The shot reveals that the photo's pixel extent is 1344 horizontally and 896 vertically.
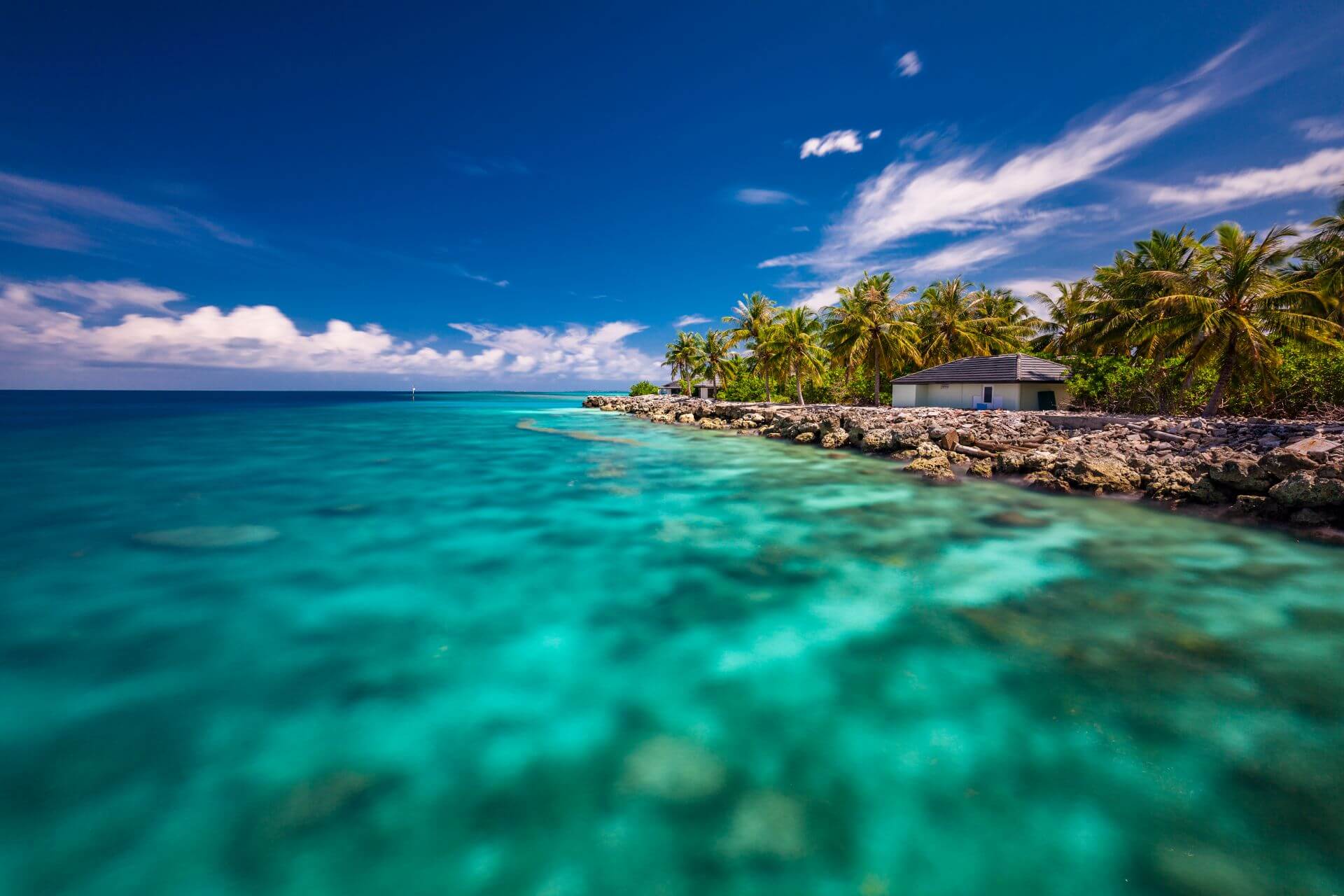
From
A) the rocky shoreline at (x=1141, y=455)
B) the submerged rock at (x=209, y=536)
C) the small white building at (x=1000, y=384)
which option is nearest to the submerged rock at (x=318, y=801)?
the submerged rock at (x=209, y=536)

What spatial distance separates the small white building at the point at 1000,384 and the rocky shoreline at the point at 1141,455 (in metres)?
4.54

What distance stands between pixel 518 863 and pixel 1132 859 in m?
3.42

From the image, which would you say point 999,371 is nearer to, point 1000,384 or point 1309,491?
point 1000,384

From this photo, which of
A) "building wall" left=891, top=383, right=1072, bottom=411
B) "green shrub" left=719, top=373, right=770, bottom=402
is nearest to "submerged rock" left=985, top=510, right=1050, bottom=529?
"building wall" left=891, top=383, right=1072, bottom=411

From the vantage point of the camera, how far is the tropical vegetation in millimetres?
17562

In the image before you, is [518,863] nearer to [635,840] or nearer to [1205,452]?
[635,840]

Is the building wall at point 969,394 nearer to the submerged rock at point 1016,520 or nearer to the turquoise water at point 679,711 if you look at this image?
the submerged rock at point 1016,520

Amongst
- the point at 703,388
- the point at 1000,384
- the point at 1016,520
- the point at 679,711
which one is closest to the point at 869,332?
the point at 1000,384

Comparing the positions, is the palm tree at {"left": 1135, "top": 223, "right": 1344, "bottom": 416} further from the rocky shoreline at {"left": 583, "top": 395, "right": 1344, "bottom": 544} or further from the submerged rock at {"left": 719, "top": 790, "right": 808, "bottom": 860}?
the submerged rock at {"left": 719, "top": 790, "right": 808, "bottom": 860}

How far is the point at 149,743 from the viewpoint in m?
3.90

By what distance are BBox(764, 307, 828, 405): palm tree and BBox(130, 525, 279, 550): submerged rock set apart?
31.9 meters

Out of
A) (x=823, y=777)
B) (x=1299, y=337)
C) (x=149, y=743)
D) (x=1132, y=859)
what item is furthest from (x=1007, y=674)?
(x=1299, y=337)

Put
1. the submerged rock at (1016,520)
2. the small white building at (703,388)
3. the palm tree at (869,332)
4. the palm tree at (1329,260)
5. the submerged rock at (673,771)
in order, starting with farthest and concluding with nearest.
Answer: the small white building at (703,388) → the palm tree at (869,332) → the palm tree at (1329,260) → the submerged rock at (1016,520) → the submerged rock at (673,771)

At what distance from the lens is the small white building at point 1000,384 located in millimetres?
26375
